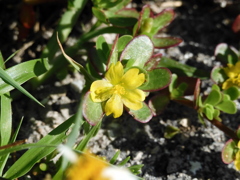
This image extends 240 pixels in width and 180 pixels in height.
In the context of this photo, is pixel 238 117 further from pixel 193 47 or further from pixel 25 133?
pixel 25 133

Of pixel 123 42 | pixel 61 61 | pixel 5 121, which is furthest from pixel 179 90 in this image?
pixel 5 121

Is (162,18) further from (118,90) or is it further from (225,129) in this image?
(225,129)

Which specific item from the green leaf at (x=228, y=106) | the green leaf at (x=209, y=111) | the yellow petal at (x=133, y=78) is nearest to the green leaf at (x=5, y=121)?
the yellow petal at (x=133, y=78)

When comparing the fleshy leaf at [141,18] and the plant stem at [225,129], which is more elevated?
the fleshy leaf at [141,18]

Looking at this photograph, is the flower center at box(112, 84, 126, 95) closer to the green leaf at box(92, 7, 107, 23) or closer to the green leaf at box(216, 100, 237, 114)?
the green leaf at box(92, 7, 107, 23)

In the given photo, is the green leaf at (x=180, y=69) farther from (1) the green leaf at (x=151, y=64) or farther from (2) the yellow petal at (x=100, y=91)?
(2) the yellow petal at (x=100, y=91)

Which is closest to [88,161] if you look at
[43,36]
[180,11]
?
[43,36]
